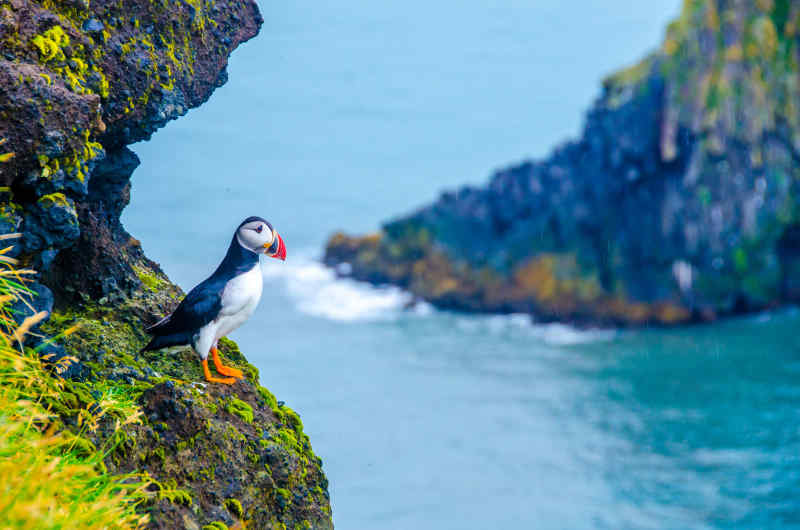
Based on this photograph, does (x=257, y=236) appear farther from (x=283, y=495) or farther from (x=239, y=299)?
(x=283, y=495)

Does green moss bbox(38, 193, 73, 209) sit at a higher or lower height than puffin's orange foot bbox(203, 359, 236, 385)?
higher

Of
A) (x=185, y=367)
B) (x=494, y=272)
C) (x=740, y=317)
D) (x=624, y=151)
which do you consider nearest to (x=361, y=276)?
(x=494, y=272)

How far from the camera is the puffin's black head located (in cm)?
509

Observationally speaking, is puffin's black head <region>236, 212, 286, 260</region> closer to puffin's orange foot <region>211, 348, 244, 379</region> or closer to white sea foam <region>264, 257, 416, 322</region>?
puffin's orange foot <region>211, 348, 244, 379</region>

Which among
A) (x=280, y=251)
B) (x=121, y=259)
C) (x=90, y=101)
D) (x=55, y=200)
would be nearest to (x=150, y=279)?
(x=121, y=259)

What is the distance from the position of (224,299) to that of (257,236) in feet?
1.51

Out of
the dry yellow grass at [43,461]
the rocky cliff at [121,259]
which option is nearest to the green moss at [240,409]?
the rocky cliff at [121,259]

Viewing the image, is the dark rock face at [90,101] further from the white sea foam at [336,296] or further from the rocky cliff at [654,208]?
the rocky cliff at [654,208]

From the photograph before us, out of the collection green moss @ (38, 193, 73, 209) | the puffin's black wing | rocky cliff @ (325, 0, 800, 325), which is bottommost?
the puffin's black wing

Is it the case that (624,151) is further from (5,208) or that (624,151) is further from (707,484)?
(5,208)

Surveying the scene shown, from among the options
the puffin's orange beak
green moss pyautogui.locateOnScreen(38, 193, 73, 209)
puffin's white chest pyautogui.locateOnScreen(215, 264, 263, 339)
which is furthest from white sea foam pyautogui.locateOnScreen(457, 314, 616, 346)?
green moss pyautogui.locateOnScreen(38, 193, 73, 209)

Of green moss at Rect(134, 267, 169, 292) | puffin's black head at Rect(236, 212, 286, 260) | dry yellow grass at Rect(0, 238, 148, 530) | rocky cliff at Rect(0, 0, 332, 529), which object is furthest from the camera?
green moss at Rect(134, 267, 169, 292)

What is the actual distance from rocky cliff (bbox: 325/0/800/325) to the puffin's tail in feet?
112

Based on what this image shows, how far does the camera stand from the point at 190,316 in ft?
16.3
